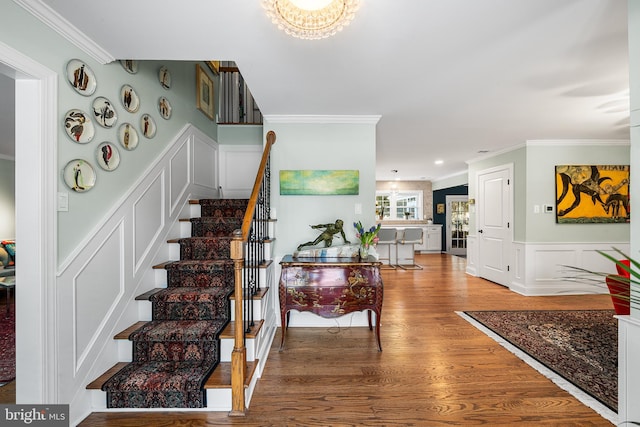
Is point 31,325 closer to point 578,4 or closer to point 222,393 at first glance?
point 222,393

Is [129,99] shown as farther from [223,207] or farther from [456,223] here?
[456,223]

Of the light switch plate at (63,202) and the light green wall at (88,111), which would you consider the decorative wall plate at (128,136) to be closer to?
the light green wall at (88,111)

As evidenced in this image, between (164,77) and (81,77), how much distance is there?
100 centimetres

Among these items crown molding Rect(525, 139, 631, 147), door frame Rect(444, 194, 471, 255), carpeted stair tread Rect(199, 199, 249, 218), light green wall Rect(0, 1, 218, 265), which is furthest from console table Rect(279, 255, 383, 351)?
door frame Rect(444, 194, 471, 255)

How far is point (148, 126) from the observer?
2.41 meters

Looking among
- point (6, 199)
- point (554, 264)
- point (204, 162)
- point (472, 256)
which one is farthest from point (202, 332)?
point (6, 199)

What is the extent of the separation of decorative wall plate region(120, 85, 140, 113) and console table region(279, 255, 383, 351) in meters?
1.77

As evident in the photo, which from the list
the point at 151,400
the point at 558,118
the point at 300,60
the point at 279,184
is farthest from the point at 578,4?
the point at 151,400

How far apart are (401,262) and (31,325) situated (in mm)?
6431

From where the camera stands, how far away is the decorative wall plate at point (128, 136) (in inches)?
82.6

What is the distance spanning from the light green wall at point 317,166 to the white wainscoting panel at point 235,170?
2.86ft

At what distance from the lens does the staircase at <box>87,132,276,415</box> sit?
174cm

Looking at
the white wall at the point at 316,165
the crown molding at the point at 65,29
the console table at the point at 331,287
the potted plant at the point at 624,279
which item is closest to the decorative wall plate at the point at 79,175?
the crown molding at the point at 65,29

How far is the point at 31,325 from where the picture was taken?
4.88ft
